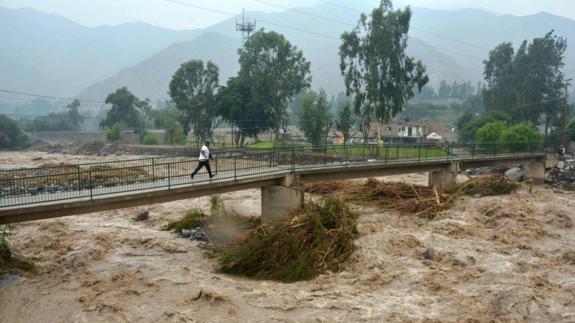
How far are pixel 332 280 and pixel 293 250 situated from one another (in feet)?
6.59

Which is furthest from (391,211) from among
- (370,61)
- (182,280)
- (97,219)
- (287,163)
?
(370,61)

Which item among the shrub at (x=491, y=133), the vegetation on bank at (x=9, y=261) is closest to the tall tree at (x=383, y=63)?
the shrub at (x=491, y=133)

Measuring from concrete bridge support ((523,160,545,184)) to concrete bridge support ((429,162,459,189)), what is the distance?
1189 cm

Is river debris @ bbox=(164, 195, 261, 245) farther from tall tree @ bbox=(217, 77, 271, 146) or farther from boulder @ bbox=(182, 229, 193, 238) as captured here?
tall tree @ bbox=(217, 77, 271, 146)

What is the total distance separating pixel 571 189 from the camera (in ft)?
119

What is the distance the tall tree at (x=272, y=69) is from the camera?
60.8 m

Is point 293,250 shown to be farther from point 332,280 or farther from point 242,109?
point 242,109

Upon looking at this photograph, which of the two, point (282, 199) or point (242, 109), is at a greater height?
point (242, 109)

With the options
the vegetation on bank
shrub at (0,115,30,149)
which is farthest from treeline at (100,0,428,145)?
the vegetation on bank

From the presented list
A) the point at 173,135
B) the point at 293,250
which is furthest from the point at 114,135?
the point at 293,250

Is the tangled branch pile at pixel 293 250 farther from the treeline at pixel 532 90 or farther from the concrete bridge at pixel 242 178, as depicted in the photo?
the treeline at pixel 532 90

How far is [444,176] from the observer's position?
3186 cm

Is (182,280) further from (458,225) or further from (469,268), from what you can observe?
(458,225)

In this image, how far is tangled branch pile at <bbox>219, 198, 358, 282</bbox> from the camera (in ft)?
55.7
